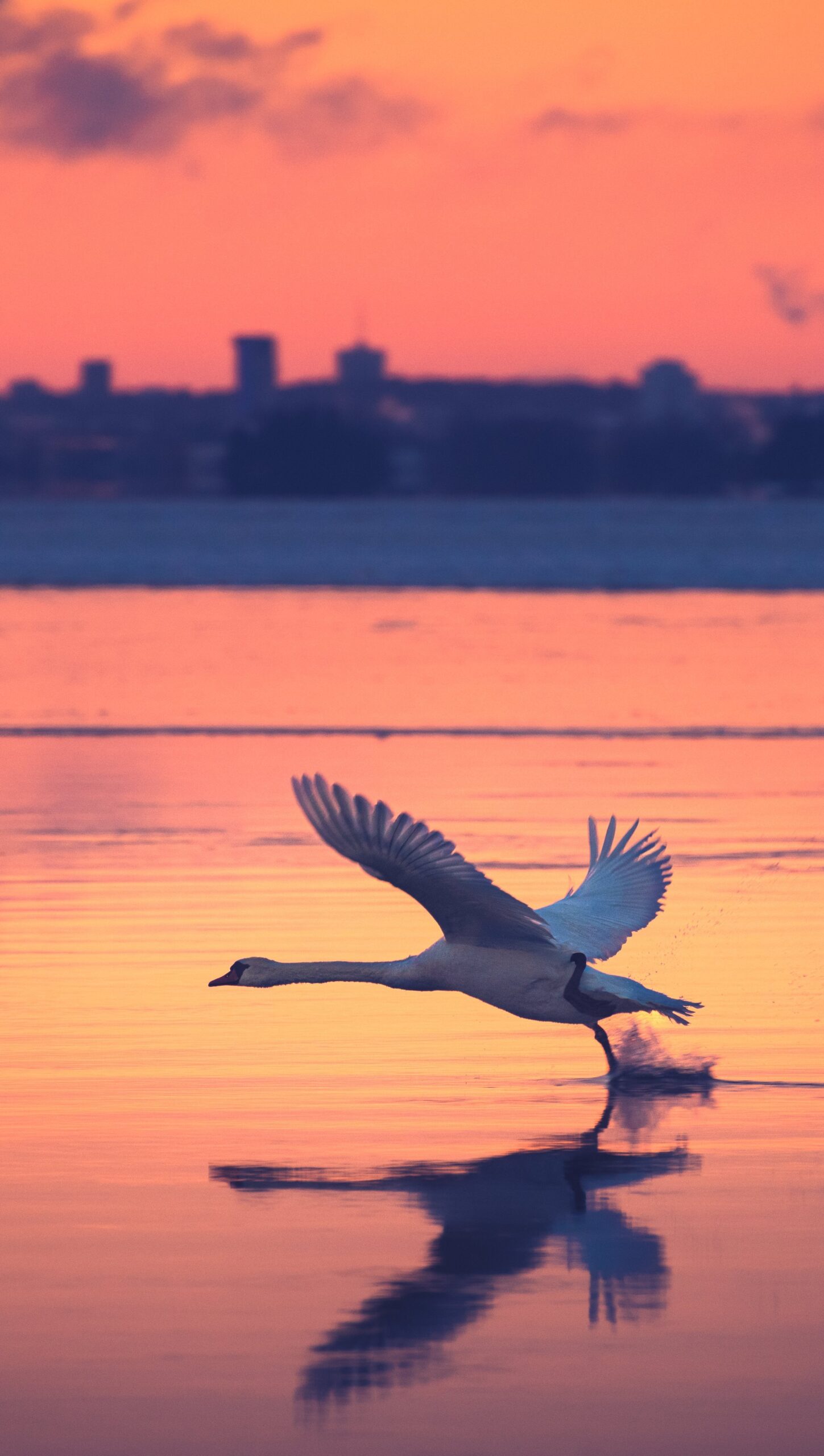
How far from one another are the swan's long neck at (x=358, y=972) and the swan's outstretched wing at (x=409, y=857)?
344 mm

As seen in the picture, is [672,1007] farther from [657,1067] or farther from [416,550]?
[416,550]

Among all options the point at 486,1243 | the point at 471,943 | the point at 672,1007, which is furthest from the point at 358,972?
the point at 486,1243

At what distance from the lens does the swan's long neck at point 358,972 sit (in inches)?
382

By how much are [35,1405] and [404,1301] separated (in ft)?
3.68

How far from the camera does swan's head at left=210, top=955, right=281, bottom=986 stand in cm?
992

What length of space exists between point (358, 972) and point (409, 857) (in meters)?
0.84

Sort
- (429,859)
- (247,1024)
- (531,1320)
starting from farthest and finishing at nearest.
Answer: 1. (247,1024)
2. (429,859)
3. (531,1320)

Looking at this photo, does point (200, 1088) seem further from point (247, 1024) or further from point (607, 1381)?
point (607, 1381)

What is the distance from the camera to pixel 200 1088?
9875 mm

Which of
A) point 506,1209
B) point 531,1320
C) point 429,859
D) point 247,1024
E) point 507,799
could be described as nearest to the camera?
point 531,1320

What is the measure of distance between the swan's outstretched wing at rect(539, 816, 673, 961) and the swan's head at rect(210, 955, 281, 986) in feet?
3.05

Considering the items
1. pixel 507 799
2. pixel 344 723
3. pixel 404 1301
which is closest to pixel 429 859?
pixel 404 1301

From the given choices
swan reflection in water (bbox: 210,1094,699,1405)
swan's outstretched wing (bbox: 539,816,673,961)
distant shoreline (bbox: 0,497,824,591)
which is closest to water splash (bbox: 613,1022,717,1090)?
swan's outstretched wing (bbox: 539,816,673,961)

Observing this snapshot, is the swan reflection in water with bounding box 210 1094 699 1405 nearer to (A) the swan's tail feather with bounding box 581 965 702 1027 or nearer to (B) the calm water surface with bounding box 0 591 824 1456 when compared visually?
(B) the calm water surface with bounding box 0 591 824 1456
